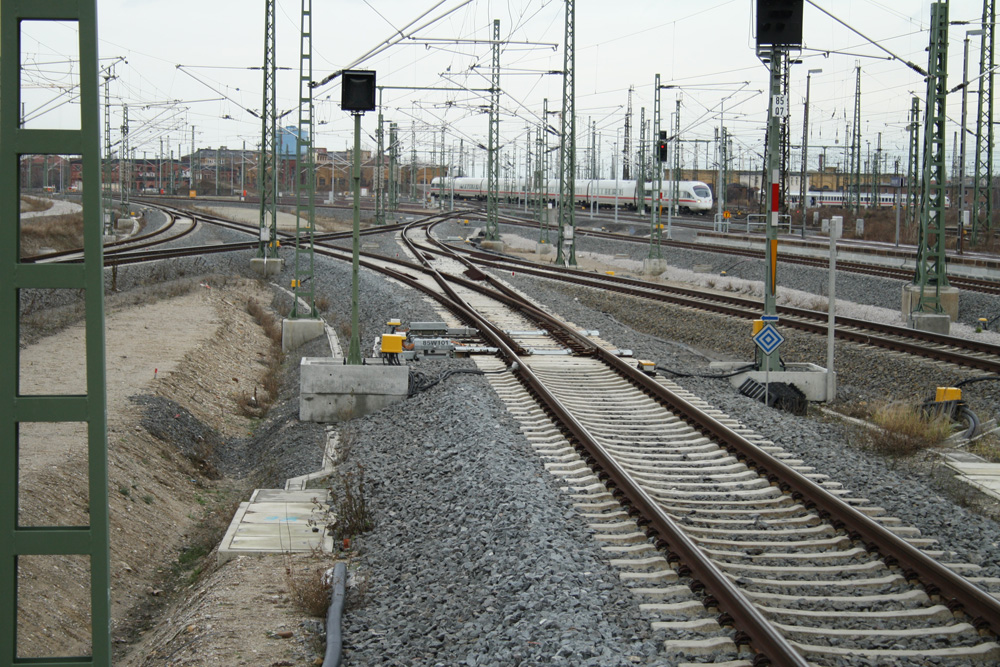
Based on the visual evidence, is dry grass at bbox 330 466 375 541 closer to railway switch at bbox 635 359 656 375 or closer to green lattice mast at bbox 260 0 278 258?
railway switch at bbox 635 359 656 375

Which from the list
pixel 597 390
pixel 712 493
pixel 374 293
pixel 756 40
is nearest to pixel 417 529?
pixel 712 493

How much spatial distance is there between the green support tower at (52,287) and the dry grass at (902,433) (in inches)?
401

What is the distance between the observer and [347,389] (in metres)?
14.0

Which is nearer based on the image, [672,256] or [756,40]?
[756,40]

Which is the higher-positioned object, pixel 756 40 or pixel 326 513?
pixel 756 40

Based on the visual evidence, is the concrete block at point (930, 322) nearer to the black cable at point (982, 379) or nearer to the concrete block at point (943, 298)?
the concrete block at point (943, 298)

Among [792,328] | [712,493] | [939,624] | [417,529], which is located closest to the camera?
[939,624]

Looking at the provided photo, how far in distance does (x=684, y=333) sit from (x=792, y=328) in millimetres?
3039

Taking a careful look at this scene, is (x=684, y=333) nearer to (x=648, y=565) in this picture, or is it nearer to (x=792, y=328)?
(x=792, y=328)

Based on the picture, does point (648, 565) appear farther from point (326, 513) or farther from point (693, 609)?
point (326, 513)

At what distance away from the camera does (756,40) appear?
14047 millimetres

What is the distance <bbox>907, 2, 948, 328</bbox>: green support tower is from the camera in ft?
67.7

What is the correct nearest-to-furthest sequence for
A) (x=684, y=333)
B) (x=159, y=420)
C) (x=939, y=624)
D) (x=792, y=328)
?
(x=939, y=624), (x=159, y=420), (x=792, y=328), (x=684, y=333)

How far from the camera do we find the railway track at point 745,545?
6113 millimetres
